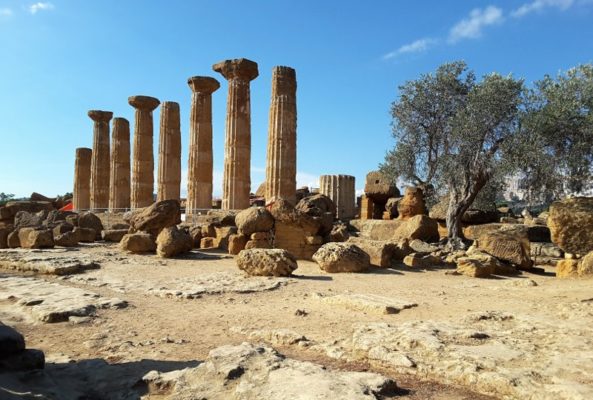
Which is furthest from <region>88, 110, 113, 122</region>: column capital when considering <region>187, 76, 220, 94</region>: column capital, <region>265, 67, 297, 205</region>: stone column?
<region>265, 67, 297, 205</region>: stone column

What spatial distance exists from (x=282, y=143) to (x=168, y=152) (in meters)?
8.69

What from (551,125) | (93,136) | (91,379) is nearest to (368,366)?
(91,379)

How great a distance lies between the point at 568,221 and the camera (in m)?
10.4

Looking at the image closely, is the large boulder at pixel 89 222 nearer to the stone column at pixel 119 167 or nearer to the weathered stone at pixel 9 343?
the stone column at pixel 119 167

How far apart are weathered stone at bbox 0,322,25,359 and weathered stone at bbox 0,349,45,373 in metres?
0.03

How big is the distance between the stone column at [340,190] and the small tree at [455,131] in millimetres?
4920

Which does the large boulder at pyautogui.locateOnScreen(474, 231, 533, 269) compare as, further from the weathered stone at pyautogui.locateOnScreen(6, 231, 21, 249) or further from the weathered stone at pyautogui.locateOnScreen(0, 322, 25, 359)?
the weathered stone at pyautogui.locateOnScreen(6, 231, 21, 249)

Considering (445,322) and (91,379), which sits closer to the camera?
(91,379)

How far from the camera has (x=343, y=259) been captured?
1053 centimetres

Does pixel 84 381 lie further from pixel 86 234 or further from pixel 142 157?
pixel 142 157

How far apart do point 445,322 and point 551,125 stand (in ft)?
35.8

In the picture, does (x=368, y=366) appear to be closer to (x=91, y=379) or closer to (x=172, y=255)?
(x=91, y=379)

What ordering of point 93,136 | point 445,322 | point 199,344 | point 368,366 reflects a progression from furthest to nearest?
point 93,136 < point 445,322 < point 199,344 < point 368,366

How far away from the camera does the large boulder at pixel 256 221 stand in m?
13.0
